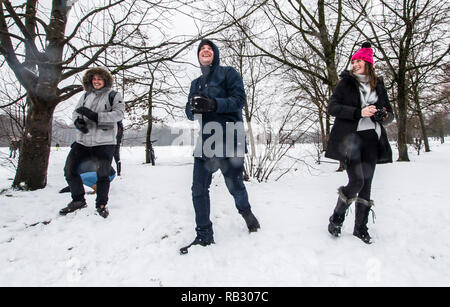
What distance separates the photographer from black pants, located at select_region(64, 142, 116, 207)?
275 cm

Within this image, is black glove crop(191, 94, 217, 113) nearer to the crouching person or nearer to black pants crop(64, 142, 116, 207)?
the crouching person

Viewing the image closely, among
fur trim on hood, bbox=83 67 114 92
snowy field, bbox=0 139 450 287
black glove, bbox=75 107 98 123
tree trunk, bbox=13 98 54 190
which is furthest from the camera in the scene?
tree trunk, bbox=13 98 54 190

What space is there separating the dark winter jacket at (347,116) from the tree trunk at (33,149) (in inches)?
177

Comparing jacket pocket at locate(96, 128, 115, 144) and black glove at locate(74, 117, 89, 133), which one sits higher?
black glove at locate(74, 117, 89, 133)

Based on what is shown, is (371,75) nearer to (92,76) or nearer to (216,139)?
(216,139)

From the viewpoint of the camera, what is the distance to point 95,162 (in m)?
2.83

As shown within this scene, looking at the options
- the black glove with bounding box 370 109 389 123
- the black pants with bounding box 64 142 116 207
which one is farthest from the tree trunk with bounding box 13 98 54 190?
the black glove with bounding box 370 109 389 123

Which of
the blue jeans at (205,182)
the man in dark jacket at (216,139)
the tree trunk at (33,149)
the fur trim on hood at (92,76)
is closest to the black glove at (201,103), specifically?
the man in dark jacket at (216,139)

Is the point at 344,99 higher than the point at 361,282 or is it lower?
higher

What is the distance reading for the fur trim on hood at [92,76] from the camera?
9.37 ft
